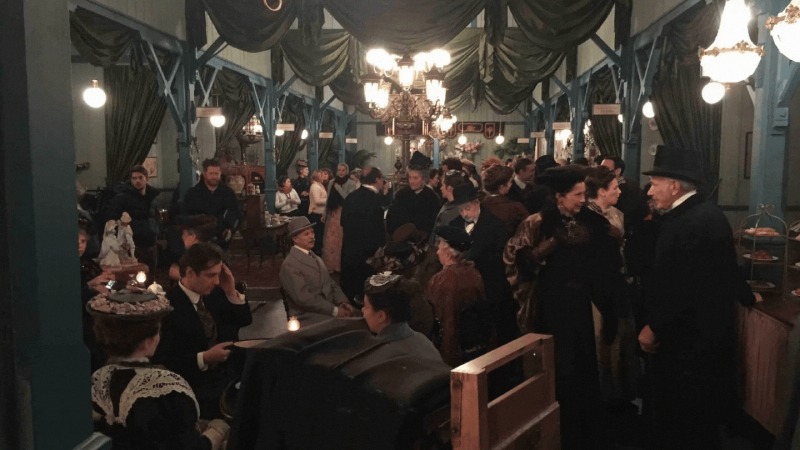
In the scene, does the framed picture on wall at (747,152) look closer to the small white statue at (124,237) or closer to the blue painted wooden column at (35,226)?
the small white statue at (124,237)

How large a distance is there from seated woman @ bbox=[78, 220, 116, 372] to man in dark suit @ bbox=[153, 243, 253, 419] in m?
0.32

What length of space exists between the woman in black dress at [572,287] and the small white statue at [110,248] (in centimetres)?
328

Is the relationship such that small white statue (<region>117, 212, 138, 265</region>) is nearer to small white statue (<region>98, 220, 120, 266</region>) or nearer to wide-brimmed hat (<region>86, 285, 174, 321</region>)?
small white statue (<region>98, 220, 120, 266</region>)

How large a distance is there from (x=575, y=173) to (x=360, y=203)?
3098 mm

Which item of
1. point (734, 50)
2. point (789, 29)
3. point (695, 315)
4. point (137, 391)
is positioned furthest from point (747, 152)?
point (137, 391)

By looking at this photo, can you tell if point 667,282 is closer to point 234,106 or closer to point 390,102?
point 390,102

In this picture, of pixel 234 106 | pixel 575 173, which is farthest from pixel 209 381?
pixel 234 106

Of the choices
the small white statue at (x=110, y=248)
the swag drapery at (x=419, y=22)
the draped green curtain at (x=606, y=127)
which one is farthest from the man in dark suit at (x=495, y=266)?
the draped green curtain at (x=606, y=127)

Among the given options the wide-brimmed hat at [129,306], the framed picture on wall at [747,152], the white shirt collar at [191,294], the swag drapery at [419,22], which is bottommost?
the white shirt collar at [191,294]

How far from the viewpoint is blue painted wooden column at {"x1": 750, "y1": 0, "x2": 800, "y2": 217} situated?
509 cm

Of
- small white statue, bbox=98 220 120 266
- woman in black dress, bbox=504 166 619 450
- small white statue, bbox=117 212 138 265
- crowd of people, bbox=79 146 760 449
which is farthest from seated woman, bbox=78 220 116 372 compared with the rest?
woman in black dress, bbox=504 166 619 450

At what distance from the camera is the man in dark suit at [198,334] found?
9.67 ft

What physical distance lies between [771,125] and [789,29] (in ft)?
6.45

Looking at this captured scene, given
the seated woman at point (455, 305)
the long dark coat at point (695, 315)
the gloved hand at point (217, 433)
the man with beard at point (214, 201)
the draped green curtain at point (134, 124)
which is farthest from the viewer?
the draped green curtain at point (134, 124)
